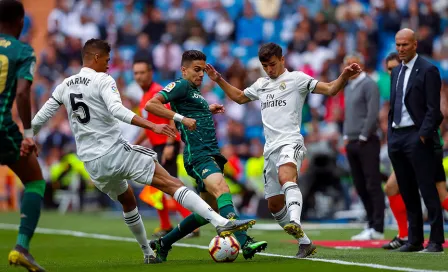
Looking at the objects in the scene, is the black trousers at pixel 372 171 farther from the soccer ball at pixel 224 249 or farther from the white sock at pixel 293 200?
the soccer ball at pixel 224 249

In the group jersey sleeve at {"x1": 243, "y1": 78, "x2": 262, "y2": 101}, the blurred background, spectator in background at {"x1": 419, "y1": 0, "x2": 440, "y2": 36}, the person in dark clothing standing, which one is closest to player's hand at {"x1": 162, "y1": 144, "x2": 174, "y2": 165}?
the person in dark clothing standing

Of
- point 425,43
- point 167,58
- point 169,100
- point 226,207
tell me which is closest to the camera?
point 226,207

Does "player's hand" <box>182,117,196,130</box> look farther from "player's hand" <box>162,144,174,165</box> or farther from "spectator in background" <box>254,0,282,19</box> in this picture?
"spectator in background" <box>254,0,282,19</box>

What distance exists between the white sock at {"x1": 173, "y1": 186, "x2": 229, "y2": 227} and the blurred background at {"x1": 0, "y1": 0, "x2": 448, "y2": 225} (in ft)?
27.2

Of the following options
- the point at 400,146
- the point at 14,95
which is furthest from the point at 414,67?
the point at 14,95

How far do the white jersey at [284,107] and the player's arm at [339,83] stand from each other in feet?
0.39

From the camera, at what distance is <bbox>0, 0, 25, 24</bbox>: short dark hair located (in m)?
7.95

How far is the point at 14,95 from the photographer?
8047mm

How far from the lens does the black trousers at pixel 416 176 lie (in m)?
10.2

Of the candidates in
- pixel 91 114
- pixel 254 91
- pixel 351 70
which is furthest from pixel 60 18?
pixel 351 70

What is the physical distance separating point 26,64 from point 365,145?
6.41 metres

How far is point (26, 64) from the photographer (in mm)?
7910

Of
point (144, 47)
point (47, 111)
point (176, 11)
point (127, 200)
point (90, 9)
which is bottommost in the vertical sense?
point (127, 200)

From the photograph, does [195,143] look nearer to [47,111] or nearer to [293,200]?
[293,200]
